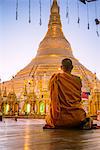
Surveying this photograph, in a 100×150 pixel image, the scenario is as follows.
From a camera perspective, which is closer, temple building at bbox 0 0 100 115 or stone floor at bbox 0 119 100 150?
stone floor at bbox 0 119 100 150

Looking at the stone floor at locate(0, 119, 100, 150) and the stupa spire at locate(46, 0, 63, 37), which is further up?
the stupa spire at locate(46, 0, 63, 37)

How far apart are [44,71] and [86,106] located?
6.09 metres

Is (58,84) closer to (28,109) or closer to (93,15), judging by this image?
(93,15)

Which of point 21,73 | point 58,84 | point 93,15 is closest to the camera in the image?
point 58,84

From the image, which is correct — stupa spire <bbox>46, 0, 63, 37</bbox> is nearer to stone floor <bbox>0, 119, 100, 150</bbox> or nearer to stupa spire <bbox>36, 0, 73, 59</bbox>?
stupa spire <bbox>36, 0, 73, 59</bbox>

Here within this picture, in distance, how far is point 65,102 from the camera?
4984mm

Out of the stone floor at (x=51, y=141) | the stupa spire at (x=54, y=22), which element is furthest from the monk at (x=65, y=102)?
the stupa spire at (x=54, y=22)

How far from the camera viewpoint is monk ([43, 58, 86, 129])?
493 centimetres

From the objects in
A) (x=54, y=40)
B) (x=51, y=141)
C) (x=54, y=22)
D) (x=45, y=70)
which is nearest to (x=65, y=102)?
(x=51, y=141)

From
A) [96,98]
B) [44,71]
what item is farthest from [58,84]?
[44,71]

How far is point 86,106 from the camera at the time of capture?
2544 cm

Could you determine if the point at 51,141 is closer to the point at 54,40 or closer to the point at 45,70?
the point at 45,70

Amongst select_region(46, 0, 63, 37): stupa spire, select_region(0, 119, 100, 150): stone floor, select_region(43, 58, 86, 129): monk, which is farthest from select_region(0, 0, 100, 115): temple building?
select_region(0, 119, 100, 150): stone floor

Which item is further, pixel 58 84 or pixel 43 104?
pixel 43 104
